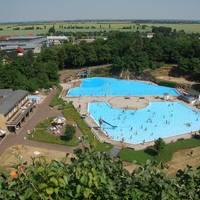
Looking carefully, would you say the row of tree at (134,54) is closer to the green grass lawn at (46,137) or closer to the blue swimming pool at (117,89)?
the blue swimming pool at (117,89)

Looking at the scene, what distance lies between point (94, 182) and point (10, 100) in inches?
983

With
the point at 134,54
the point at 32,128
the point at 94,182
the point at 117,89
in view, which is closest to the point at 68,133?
the point at 32,128

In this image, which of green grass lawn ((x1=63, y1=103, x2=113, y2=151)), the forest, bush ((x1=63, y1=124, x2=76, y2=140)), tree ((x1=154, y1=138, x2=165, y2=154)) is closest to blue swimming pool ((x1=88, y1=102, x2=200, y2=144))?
green grass lawn ((x1=63, y1=103, x2=113, y2=151))

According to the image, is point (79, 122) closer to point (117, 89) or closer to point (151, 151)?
point (151, 151)

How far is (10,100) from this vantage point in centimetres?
2864

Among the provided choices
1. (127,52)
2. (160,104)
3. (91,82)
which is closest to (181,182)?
(160,104)

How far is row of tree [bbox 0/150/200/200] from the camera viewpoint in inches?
184

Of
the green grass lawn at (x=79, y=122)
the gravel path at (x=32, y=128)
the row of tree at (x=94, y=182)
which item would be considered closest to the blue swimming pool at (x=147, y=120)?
the green grass lawn at (x=79, y=122)

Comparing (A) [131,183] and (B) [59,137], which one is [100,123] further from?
(A) [131,183]

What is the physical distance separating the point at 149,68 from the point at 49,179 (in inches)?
1620

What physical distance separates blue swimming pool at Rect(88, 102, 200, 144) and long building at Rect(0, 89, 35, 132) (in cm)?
555

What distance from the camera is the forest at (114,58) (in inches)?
1495

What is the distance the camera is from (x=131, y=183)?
17.8 feet

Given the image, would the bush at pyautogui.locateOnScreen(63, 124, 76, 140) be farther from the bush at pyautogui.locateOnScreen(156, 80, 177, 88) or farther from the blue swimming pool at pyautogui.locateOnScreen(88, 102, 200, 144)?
the bush at pyautogui.locateOnScreen(156, 80, 177, 88)
